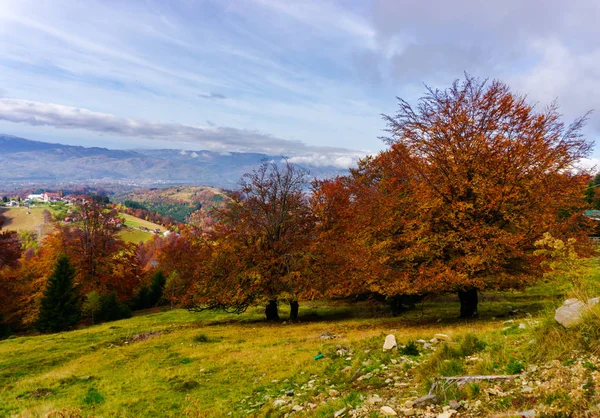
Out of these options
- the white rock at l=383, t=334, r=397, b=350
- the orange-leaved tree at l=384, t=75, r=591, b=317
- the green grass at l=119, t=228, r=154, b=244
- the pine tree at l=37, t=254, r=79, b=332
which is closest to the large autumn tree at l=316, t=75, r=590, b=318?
the orange-leaved tree at l=384, t=75, r=591, b=317

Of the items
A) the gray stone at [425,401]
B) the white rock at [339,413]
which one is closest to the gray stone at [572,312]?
the gray stone at [425,401]

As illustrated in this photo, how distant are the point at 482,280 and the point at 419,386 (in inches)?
406

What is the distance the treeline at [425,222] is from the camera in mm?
16938

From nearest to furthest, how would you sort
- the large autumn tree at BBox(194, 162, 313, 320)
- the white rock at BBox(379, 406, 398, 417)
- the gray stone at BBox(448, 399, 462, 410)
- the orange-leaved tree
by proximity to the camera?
the gray stone at BBox(448, 399, 462, 410), the white rock at BBox(379, 406, 398, 417), the orange-leaved tree, the large autumn tree at BBox(194, 162, 313, 320)

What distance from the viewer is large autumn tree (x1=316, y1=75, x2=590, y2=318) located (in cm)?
1667

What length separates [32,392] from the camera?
501 inches

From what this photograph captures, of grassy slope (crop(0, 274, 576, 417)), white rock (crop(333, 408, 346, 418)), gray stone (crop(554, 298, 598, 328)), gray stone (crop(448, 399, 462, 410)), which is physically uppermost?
gray stone (crop(554, 298, 598, 328))

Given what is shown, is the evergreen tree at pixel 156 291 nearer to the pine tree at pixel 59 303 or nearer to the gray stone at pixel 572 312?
the pine tree at pixel 59 303

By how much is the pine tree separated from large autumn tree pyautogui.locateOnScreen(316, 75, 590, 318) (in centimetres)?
3525

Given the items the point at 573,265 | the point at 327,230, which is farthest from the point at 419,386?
the point at 327,230

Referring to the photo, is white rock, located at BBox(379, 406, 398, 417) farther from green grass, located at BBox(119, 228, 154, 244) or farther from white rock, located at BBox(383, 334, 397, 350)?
green grass, located at BBox(119, 228, 154, 244)

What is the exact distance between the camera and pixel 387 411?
646 cm

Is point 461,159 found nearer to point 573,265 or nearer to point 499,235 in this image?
point 499,235

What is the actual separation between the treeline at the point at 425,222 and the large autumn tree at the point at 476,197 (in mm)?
62
